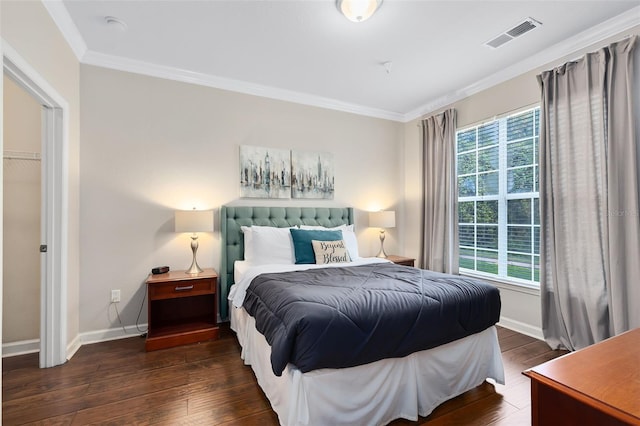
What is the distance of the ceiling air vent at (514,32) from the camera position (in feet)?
7.96

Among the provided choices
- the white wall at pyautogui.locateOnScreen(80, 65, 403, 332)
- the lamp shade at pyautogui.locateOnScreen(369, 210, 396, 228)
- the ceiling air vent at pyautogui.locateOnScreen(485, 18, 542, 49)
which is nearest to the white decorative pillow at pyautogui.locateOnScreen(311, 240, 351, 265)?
the white wall at pyautogui.locateOnScreen(80, 65, 403, 332)

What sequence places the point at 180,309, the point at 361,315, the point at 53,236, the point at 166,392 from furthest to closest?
the point at 180,309 < the point at 53,236 < the point at 166,392 < the point at 361,315

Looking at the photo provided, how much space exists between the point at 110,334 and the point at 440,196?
3.99 metres

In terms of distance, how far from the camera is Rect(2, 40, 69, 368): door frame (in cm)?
234

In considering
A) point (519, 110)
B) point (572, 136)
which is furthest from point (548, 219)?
point (519, 110)

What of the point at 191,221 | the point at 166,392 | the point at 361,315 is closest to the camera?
the point at 361,315

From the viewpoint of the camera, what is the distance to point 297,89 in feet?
12.0

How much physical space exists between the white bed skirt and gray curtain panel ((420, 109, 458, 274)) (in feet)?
5.85

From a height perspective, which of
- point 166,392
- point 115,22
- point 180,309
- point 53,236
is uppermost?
point 115,22

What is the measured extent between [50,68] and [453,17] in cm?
308

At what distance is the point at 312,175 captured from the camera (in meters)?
3.88

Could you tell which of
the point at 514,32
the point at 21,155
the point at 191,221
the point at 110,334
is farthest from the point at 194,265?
the point at 514,32

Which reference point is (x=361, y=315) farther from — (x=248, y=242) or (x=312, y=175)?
(x=312, y=175)

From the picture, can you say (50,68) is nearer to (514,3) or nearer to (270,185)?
(270,185)
